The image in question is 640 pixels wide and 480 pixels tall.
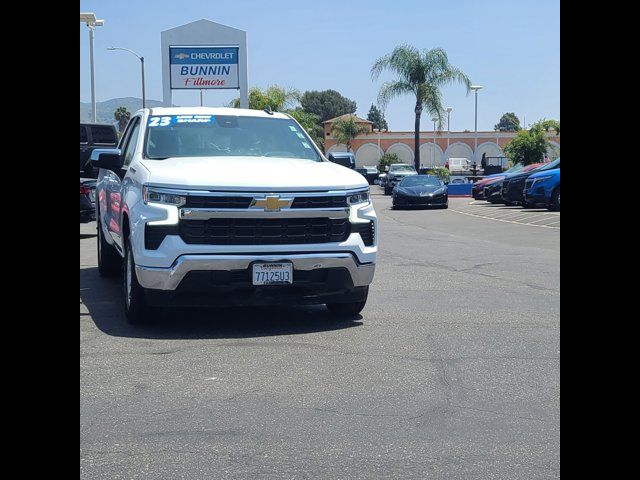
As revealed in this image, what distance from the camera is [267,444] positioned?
4.48 metres

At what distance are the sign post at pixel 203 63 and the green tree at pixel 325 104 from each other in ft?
340

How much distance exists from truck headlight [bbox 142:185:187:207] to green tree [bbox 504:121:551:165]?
3990 centimetres

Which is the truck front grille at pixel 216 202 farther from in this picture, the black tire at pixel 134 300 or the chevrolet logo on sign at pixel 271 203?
the black tire at pixel 134 300

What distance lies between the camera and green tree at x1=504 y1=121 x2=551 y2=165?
148 ft

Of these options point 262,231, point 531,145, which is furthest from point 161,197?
point 531,145

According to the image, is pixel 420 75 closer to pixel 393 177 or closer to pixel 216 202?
pixel 393 177

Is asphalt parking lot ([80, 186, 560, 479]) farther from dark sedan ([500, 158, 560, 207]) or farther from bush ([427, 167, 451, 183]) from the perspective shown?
bush ([427, 167, 451, 183])

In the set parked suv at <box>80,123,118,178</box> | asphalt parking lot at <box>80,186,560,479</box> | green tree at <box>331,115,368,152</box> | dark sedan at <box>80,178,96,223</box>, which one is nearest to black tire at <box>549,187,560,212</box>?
parked suv at <box>80,123,118,178</box>

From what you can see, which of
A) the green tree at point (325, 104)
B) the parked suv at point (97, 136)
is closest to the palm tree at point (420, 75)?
the parked suv at point (97, 136)

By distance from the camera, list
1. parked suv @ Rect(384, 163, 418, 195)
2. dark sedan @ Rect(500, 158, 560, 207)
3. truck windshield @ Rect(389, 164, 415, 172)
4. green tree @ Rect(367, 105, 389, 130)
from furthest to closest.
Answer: green tree @ Rect(367, 105, 389, 130) < truck windshield @ Rect(389, 164, 415, 172) < parked suv @ Rect(384, 163, 418, 195) < dark sedan @ Rect(500, 158, 560, 207)

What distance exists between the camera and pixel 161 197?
7277 millimetres

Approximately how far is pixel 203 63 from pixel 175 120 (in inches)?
887
